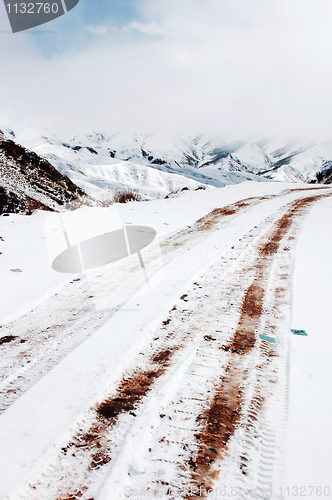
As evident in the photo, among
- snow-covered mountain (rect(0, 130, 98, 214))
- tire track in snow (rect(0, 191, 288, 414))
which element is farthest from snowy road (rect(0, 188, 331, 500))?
snow-covered mountain (rect(0, 130, 98, 214))

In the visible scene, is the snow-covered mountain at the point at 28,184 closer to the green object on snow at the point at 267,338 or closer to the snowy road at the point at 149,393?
the snowy road at the point at 149,393

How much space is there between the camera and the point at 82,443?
4.90ft

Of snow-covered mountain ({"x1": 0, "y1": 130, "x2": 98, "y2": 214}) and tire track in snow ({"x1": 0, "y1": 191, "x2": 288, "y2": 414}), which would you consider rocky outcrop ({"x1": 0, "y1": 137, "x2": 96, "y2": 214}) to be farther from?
tire track in snow ({"x1": 0, "y1": 191, "x2": 288, "y2": 414})

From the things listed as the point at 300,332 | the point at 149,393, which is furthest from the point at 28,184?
the point at 300,332

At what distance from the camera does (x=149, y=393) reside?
182 cm

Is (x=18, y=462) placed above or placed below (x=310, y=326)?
above

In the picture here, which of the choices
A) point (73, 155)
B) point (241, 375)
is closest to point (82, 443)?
point (241, 375)

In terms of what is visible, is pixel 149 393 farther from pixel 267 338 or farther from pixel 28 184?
pixel 28 184

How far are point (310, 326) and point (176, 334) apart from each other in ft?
4.30

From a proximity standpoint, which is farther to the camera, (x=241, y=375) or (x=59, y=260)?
(x=59, y=260)

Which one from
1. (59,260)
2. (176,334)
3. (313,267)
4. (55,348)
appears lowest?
(313,267)

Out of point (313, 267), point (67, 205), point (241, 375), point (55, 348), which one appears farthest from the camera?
point (67, 205)

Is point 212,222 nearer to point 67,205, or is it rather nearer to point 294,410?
point 294,410

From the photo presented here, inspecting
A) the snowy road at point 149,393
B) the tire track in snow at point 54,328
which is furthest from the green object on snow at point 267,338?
the tire track in snow at point 54,328
